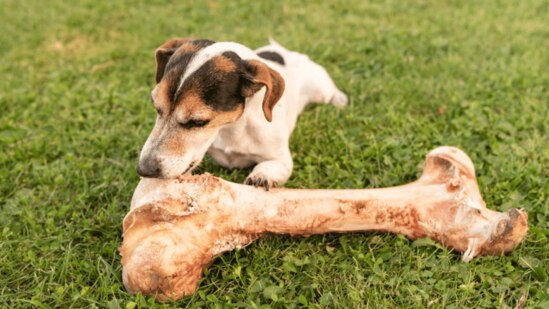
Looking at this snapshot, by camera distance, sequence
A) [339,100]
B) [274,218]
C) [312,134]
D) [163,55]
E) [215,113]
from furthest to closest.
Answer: [339,100]
[312,134]
[163,55]
[215,113]
[274,218]

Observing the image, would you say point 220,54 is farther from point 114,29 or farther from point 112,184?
point 114,29

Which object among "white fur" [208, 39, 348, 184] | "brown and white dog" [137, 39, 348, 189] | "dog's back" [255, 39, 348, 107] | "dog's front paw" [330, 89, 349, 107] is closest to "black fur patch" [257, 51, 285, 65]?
"dog's back" [255, 39, 348, 107]

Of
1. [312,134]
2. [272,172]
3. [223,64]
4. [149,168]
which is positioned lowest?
[312,134]

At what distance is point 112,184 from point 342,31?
4315mm

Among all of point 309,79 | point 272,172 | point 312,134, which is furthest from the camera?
point 309,79

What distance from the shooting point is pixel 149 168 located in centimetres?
353

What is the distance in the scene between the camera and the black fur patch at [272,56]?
204 inches

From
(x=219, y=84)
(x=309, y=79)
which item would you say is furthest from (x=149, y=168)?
→ (x=309, y=79)

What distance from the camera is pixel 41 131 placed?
534cm

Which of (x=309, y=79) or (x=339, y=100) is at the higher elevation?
(x=309, y=79)

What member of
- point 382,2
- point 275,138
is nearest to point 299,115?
point 275,138

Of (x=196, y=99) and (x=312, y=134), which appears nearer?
(x=196, y=99)

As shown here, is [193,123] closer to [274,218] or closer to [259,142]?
[259,142]

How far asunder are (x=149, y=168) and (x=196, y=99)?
0.57 m
